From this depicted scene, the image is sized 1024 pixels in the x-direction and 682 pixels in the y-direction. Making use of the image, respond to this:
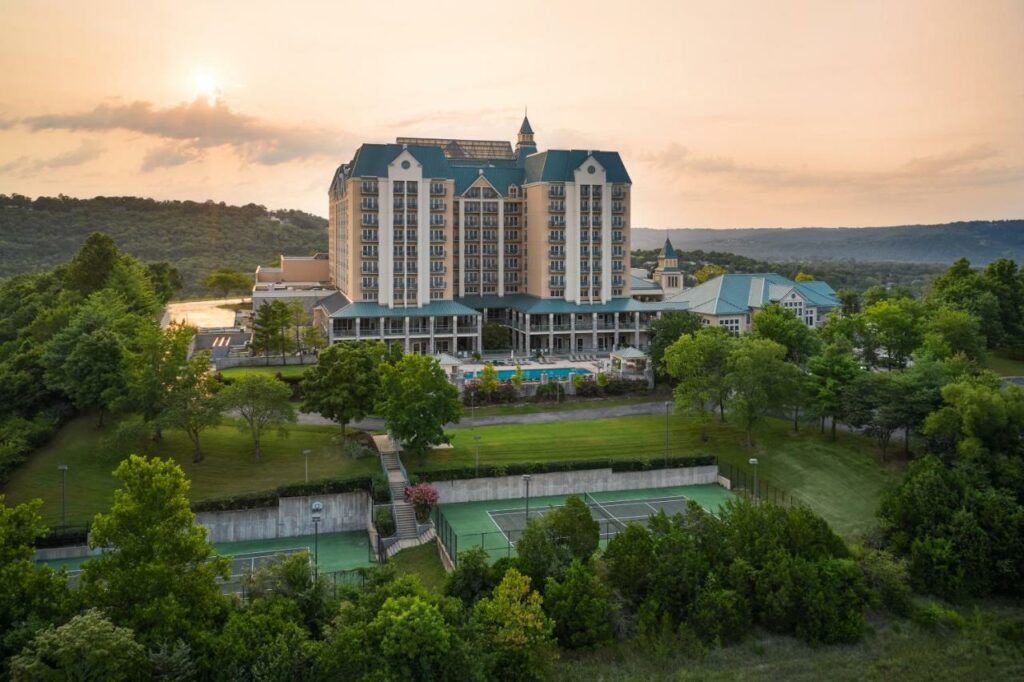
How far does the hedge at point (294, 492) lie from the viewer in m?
44.4

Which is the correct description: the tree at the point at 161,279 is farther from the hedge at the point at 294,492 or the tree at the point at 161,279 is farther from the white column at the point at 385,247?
the hedge at the point at 294,492

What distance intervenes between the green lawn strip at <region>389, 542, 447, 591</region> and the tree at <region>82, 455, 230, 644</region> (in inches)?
432

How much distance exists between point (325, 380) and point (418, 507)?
1257 cm

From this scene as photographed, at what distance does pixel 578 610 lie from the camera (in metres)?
32.2

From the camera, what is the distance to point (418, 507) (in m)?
45.4

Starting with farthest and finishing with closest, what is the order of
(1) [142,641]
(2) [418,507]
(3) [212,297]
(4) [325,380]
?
(3) [212,297], (4) [325,380], (2) [418,507], (1) [142,641]

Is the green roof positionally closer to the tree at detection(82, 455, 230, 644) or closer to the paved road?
the paved road

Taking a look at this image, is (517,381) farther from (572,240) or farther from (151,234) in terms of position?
(151,234)

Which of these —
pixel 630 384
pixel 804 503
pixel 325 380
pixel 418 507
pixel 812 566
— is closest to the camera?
pixel 812 566

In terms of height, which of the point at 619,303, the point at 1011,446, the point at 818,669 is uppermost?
the point at 619,303

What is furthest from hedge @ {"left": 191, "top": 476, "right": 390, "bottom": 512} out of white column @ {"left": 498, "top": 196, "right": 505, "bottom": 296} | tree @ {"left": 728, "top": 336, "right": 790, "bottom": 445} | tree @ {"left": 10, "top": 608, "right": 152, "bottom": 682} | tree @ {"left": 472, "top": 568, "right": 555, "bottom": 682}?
white column @ {"left": 498, "top": 196, "right": 505, "bottom": 296}

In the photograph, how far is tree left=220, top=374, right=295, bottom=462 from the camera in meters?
50.1

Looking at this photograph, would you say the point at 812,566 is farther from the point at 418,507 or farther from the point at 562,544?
the point at 418,507

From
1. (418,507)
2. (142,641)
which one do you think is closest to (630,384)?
(418,507)
